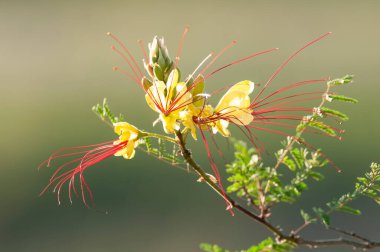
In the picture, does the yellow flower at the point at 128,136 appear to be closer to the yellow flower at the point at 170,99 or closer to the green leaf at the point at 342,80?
the yellow flower at the point at 170,99

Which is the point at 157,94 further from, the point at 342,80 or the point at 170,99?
the point at 342,80

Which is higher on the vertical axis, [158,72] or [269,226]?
[158,72]

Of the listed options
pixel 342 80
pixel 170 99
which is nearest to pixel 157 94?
pixel 170 99

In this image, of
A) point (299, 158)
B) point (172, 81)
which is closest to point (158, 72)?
point (172, 81)

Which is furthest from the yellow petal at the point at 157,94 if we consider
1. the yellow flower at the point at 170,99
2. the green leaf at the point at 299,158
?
the green leaf at the point at 299,158

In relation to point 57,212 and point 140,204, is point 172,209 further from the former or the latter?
point 57,212

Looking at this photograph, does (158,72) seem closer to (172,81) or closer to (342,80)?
(172,81)

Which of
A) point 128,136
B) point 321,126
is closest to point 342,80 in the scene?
point 321,126

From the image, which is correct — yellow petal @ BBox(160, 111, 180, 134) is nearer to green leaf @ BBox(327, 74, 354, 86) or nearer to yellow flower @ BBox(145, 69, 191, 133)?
yellow flower @ BBox(145, 69, 191, 133)
